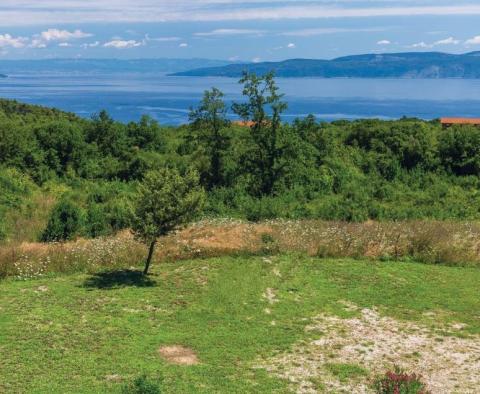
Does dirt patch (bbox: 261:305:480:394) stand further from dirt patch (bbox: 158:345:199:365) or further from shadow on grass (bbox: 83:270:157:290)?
shadow on grass (bbox: 83:270:157:290)

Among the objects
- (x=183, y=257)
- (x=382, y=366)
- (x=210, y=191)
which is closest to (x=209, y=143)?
(x=210, y=191)

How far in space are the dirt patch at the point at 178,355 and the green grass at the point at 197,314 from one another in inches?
8.1

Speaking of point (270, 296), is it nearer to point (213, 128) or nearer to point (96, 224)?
point (96, 224)

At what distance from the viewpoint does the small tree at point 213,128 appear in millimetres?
38406

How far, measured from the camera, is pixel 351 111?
465 feet

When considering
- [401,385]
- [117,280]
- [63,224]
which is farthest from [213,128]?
[401,385]

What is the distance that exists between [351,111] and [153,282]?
422 feet

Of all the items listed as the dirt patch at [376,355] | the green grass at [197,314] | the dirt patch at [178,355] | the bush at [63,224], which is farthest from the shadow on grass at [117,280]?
the bush at [63,224]

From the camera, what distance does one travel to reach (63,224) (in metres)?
27.2

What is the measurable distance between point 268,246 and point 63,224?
418 inches

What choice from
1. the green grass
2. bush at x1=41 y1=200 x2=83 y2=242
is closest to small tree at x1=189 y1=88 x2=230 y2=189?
bush at x1=41 y1=200 x2=83 y2=242

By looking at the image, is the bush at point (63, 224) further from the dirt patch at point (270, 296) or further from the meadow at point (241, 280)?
the dirt patch at point (270, 296)

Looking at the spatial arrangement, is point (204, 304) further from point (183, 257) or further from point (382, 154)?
point (382, 154)

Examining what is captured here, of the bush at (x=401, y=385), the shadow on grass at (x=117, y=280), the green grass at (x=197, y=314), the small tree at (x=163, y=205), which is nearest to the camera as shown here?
the bush at (x=401, y=385)
